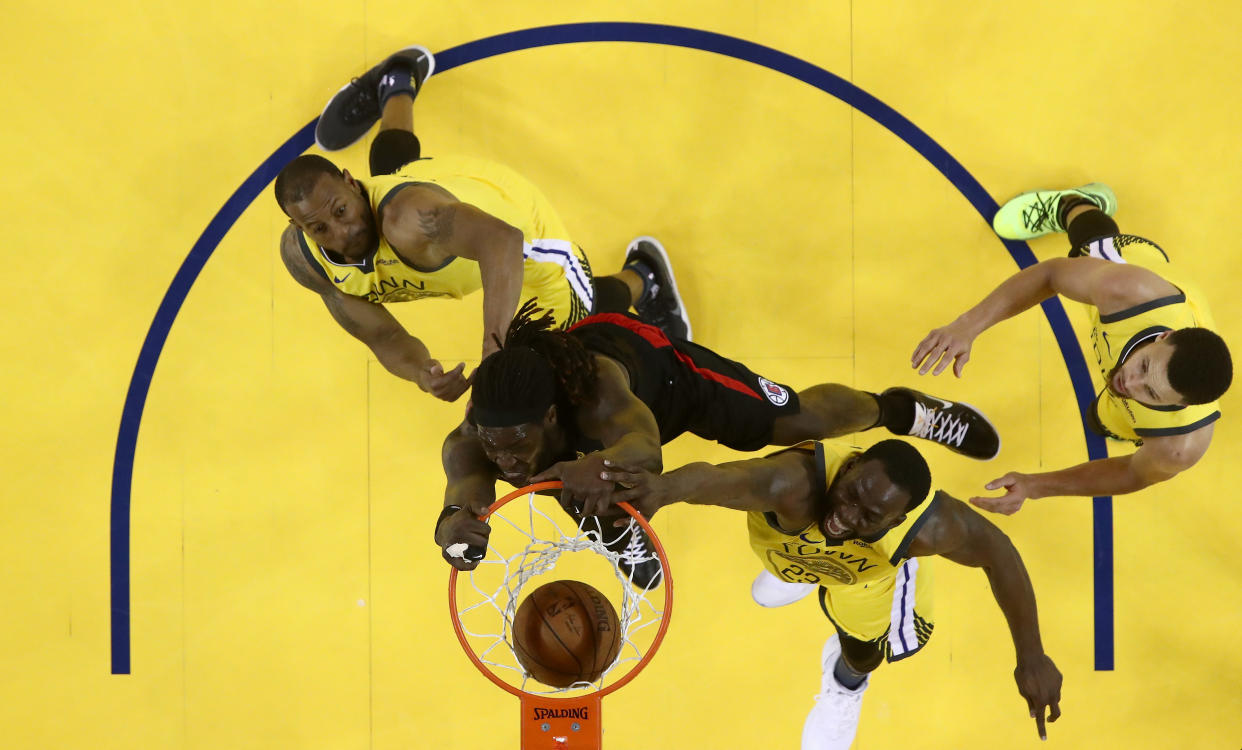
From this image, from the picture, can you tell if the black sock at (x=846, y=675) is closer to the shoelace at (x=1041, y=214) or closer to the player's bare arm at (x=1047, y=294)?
the player's bare arm at (x=1047, y=294)

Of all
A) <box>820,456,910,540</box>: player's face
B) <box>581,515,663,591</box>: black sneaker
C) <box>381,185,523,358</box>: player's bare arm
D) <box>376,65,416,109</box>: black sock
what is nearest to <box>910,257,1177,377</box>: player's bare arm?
<box>820,456,910,540</box>: player's face

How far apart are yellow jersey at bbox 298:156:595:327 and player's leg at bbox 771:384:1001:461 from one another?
3.18ft

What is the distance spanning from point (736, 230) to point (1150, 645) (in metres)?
2.61

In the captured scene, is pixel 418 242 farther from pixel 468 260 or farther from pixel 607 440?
pixel 607 440

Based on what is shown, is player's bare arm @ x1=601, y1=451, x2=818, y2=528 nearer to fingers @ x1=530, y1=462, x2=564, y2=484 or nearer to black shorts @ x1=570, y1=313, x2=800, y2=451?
fingers @ x1=530, y1=462, x2=564, y2=484

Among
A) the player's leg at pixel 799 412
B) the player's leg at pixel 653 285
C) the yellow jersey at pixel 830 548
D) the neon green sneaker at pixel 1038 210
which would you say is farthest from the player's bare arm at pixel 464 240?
the neon green sneaker at pixel 1038 210

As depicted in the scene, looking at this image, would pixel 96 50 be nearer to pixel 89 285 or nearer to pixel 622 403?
pixel 89 285

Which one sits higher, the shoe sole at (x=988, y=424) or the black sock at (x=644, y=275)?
the black sock at (x=644, y=275)

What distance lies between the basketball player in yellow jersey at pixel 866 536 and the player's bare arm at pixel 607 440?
0.16ft

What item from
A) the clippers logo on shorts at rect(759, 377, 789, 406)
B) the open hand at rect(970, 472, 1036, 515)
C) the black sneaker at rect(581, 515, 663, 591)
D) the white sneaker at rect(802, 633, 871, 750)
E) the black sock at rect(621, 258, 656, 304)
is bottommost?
the white sneaker at rect(802, 633, 871, 750)

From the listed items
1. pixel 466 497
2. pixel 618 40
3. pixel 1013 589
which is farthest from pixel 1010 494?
pixel 618 40

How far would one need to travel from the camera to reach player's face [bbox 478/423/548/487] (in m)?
2.47

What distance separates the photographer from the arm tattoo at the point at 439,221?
305cm

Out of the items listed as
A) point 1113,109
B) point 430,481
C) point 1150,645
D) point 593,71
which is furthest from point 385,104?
point 1150,645
